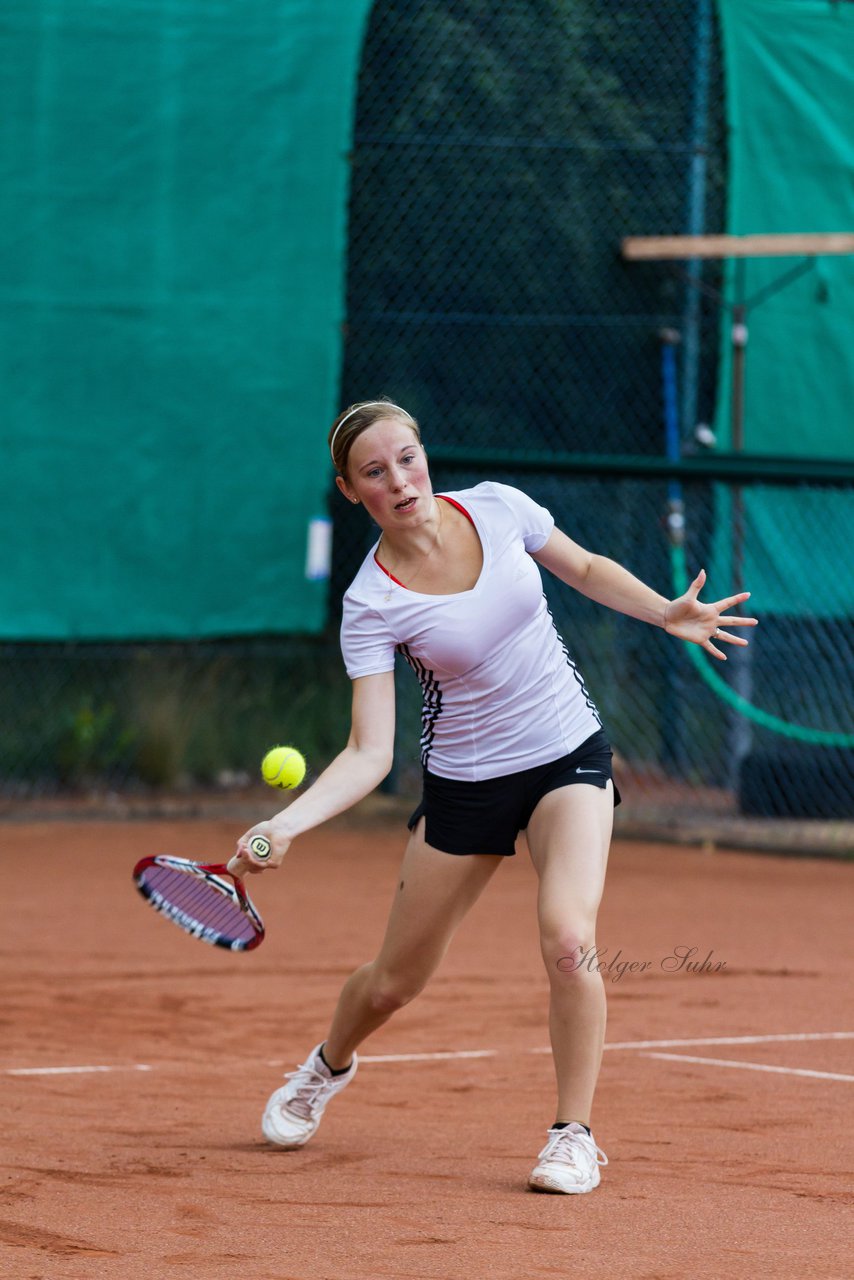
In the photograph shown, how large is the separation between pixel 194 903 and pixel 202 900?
0.08ft

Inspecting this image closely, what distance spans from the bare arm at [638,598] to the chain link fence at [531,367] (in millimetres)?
5909

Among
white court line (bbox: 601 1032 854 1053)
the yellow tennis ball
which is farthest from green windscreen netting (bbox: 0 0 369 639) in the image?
the yellow tennis ball

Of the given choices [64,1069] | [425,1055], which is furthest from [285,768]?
[425,1055]

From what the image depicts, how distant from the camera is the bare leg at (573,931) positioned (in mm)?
4016

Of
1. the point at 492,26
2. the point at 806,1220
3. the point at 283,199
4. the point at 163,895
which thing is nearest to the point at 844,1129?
the point at 806,1220

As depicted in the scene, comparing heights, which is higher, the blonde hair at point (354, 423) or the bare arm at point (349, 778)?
the blonde hair at point (354, 423)

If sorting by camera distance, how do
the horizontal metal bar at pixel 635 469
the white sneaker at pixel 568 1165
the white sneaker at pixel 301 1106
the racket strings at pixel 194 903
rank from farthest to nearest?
the horizontal metal bar at pixel 635 469 < the white sneaker at pixel 301 1106 < the racket strings at pixel 194 903 < the white sneaker at pixel 568 1165

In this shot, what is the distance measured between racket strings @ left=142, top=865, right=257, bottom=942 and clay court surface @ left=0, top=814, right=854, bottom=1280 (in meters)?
0.54

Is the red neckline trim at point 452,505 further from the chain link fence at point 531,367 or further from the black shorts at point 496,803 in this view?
the chain link fence at point 531,367

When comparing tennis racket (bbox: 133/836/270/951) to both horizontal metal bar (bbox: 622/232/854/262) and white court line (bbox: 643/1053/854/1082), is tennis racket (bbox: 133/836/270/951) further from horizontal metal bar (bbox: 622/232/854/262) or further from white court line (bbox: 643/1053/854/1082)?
horizontal metal bar (bbox: 622/232/854/262)

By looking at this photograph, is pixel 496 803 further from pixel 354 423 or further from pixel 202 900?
pixel 354 423

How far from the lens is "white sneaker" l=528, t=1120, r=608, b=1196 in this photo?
3975 millimetres

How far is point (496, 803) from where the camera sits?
13.8ft

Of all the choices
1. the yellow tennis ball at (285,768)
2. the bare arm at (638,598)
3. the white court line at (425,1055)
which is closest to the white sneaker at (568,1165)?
the yellow tennis ball at (285,768)
